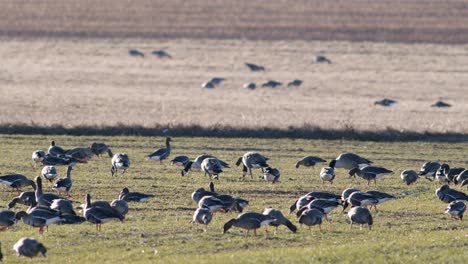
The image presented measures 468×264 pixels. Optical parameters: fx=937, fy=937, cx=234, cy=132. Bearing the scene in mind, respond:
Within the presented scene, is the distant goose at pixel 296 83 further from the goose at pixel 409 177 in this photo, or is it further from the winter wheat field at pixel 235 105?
the goose at pixel 409 177

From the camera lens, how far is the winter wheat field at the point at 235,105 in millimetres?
19469

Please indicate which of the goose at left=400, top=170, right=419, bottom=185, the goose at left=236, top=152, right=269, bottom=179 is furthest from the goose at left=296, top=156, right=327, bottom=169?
the goose at left=400, top=170, right=419, bottom=185

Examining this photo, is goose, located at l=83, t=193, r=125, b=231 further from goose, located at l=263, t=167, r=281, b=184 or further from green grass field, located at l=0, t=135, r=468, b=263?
goose, located at l=263, t=167, r=281, b=184

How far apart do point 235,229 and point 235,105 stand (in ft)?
110

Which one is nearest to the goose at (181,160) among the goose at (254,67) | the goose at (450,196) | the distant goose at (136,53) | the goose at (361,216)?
the goose at (450,196)

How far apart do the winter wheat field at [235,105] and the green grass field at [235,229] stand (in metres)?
0.06

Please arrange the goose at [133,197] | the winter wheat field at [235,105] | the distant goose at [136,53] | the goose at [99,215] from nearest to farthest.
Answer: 1. the winter wheat field at [235,105]
2. the goose at [99,215]
3. the goose at [133,197]
4. the distant goose at [136,53]

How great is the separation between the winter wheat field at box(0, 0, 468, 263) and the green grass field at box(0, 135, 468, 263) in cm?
6

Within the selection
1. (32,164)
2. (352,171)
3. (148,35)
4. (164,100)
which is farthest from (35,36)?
(352,171)

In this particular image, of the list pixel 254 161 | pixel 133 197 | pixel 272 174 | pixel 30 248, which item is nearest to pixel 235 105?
pixel 254 161

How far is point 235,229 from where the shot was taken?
21.2 meters

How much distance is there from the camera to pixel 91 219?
20156 mm

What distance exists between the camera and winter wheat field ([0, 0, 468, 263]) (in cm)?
1947

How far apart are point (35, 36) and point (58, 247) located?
74.2 m
